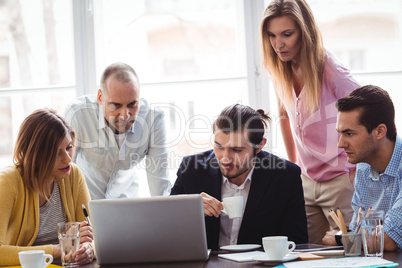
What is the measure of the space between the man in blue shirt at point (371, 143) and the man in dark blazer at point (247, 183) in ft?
1.00

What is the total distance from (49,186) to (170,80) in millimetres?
1261

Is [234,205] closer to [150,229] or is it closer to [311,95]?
[150,229]

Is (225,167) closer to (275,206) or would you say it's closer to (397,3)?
(275,206)

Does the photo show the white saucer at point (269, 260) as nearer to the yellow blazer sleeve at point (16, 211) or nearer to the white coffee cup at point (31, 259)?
the white coffee cup at point (31, 259)

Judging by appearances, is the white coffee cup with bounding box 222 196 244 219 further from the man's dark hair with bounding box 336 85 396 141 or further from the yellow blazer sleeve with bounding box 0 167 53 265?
the yellow blazer sleeve with bounding box 0 167 53 265

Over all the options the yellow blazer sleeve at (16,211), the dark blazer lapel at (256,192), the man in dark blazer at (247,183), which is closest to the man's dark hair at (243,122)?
the man in dark blazer at (247,183)

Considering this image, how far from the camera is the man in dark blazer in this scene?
2.51 meters

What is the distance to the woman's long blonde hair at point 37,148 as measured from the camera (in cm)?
236

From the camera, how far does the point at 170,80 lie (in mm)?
3480

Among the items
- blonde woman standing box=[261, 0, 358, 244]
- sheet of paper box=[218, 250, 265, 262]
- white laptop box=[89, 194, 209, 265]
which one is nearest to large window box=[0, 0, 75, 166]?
blonde woman standing box=[261, 0, 358, 244]

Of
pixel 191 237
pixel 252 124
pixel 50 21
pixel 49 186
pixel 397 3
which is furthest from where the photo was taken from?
pixel 50 21

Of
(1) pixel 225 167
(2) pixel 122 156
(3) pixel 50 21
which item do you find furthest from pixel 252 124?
(3) pixel 50 21

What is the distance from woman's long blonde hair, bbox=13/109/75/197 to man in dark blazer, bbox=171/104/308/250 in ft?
2.11

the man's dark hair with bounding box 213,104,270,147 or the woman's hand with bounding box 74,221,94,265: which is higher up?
the man's dark hair with bounding box 213,104,270,147
